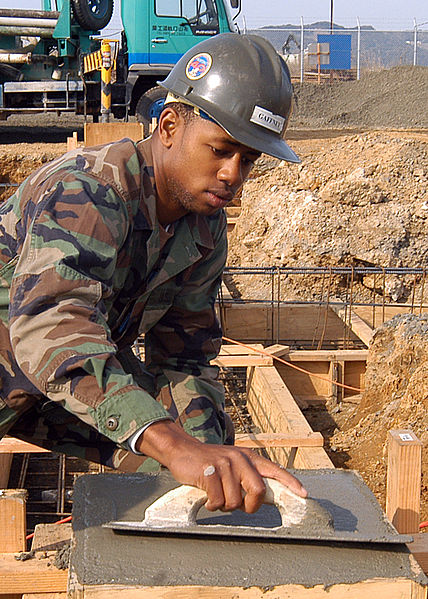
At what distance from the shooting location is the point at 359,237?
316 inches

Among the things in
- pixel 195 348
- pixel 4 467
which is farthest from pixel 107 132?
pixel 195 348

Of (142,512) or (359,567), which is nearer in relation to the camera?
(359,567)

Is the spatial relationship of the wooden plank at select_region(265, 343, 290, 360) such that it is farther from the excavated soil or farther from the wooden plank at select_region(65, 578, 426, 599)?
the wooden plank at select_region(65, 578, 426, 599)

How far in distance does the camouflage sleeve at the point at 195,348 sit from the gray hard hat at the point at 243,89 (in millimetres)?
543

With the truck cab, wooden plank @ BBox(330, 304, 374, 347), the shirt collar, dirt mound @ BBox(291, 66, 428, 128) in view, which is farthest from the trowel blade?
dirt mound @ BBox(291, 66, 428, 128)

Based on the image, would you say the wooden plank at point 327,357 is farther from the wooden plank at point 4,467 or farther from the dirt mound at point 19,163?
the dirt mound at point 19,163

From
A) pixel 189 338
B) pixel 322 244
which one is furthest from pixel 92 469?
pixel 322 244

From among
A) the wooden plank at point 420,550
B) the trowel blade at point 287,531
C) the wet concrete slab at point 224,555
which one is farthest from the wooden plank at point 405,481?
the trowel blade at point 287,531

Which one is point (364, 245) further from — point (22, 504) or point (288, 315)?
point (22, 504)

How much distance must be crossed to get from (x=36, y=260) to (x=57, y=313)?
15cm

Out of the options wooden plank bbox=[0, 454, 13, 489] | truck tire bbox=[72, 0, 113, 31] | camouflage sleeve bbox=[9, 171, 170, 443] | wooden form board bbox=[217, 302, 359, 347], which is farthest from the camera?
truck tire bbox=[72, 0, 113, 31]

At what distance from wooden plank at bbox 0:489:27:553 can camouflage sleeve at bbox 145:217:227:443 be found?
23.7 inches

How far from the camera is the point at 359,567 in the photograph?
160 centimetres

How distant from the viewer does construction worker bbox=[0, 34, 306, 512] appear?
1721 millimetres
